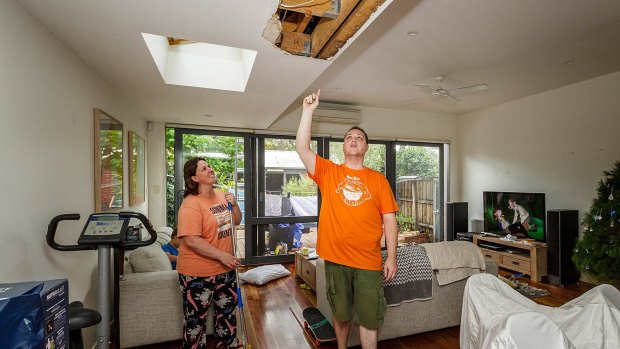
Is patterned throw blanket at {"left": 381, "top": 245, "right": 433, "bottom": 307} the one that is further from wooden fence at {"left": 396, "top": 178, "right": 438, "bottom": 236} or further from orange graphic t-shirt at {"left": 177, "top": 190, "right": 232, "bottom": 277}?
wooden fence at {"left": 396, "top": 178, "right": 438, "bottom": 236}

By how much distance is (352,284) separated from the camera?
72.0 inches

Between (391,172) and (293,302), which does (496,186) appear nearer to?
(391,172)

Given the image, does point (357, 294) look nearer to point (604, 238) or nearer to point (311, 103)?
point (311, 103)

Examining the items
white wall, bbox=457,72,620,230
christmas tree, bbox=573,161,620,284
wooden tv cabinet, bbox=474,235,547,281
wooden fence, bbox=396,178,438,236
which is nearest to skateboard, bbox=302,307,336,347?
christmas tree, bbox=573,161,620,284

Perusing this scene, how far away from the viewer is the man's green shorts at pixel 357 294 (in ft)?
5.74

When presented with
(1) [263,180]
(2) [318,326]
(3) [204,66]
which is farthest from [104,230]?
(1) [263,180]

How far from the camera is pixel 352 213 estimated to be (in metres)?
1.77

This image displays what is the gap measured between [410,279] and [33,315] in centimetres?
215

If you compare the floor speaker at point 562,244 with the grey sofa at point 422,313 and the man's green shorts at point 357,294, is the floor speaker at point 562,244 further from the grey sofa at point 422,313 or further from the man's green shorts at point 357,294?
the man's green shorts at point 357,294

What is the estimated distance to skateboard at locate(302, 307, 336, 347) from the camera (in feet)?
7.57

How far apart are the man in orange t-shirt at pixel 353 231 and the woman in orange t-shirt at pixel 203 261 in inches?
25.7

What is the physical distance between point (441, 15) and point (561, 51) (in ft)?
5.16

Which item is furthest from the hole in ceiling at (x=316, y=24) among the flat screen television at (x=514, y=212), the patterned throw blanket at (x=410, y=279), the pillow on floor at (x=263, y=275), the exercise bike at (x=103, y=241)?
the flat screen television at (x=514, y=212)

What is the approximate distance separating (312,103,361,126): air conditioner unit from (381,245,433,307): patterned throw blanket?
104 inches
